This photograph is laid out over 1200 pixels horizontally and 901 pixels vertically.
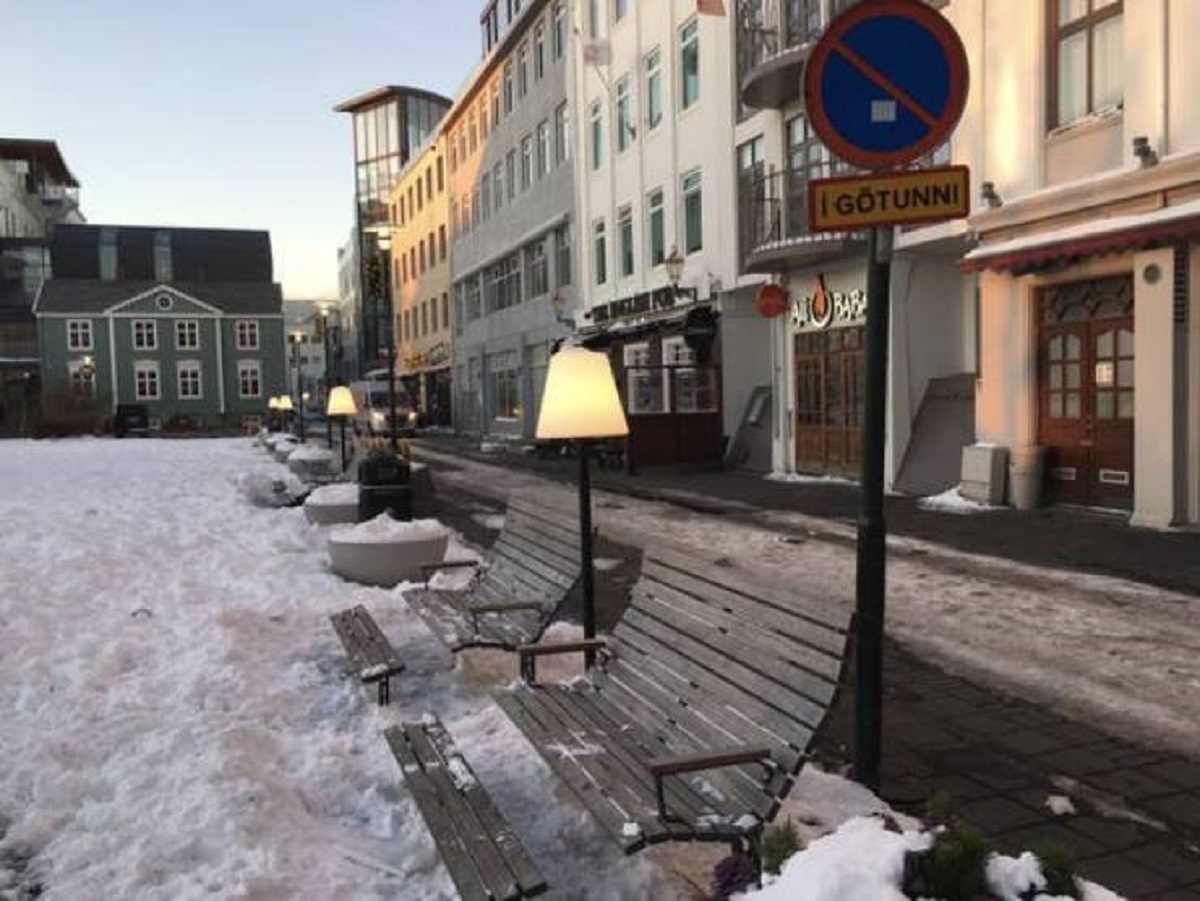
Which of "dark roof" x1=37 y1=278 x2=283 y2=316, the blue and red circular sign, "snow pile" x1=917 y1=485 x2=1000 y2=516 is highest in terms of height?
"dark roof" x1=37 y1=278 x2=283 y2=316

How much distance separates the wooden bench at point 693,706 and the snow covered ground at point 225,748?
0.30m

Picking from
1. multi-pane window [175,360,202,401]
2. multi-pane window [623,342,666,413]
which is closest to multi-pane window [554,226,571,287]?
multi-pane window [623,342,666,413]

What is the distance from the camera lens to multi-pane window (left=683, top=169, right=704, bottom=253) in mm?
24578

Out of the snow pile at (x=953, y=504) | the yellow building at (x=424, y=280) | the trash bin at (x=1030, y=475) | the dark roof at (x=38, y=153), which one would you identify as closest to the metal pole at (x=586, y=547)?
the snow pile at (x=953, y=504)

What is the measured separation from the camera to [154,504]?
1636cm

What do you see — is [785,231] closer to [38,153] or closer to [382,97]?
[382,97]

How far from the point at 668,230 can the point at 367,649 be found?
70.0 ft

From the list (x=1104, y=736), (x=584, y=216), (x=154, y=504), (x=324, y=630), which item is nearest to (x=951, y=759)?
(x=1104, y=736)

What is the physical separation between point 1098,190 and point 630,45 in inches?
707

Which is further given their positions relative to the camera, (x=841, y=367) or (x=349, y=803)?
(x=841, y=367)

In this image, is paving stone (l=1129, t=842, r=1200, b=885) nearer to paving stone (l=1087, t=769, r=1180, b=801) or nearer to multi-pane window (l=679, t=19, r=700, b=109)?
paving stone (l=1087, t=769, r=1180, b=801)

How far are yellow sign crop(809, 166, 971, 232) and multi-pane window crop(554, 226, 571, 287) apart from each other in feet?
102

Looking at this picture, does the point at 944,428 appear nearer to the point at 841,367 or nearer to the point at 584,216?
the point at 841,367

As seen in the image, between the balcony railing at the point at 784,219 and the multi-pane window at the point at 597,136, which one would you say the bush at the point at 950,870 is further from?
the multi-pane window at the point at 597,136
